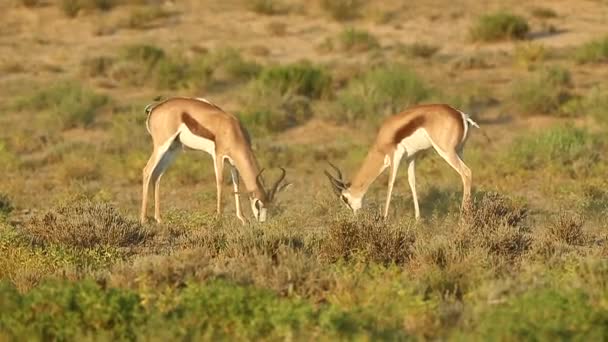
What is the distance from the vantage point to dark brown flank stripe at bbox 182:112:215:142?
12.4m

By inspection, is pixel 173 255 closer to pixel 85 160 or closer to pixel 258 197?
pixel 258 197

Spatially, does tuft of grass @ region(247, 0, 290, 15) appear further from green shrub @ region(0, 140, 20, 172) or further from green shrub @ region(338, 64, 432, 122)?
green shrub @ region(0, 140, 20, 172)

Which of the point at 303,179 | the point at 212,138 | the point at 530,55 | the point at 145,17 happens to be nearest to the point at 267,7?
the point at 145,17

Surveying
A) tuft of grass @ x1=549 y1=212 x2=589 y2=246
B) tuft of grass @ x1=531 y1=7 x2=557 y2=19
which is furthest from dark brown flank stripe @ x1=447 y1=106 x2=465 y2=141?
tuft of grass @ x1=531 y1=7 x2=557 y2=19

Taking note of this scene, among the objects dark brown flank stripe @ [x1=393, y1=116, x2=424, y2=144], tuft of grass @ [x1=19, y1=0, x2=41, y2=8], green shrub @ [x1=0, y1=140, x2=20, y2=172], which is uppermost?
dark brown flank stripe @ [x1=393, y1=116, x2=424, y2=144]

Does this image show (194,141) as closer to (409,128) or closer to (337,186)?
(337,186)

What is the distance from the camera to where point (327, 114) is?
65.8 ft

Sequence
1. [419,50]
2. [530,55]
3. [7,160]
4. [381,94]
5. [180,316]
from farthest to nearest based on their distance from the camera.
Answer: [419,50] → [530,55] → [381,94] → [7,160] → [180,316]

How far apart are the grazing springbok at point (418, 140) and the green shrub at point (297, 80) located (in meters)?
8.52

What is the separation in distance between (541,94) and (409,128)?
8.52 m

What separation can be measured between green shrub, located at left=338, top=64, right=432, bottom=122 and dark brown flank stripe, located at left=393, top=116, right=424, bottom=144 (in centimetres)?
728

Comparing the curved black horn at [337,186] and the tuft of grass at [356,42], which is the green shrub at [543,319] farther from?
the tuft of grass at [356,42]

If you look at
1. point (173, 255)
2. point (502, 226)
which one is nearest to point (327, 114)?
point (502, 226)

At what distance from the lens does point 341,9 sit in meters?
31.5
